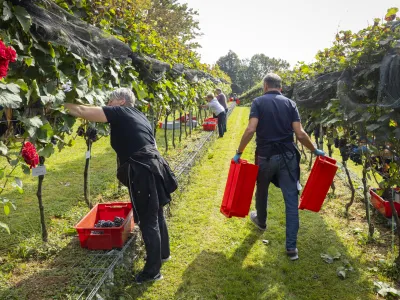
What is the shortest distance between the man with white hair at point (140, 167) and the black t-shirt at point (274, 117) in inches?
47.6

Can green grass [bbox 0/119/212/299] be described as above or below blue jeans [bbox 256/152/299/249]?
below

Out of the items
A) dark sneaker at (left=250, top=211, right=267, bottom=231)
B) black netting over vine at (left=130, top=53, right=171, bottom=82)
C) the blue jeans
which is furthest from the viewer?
black netting over vine at (left=130, top=53, right=171, bottom=82)

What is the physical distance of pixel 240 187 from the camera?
11.8ft

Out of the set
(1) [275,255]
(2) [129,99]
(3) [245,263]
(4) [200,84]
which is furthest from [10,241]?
(4) [200,84]

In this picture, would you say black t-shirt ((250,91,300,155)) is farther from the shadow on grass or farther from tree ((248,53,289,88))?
tree ((248,53,289,88))

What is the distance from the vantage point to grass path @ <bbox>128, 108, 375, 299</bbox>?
3.03 m

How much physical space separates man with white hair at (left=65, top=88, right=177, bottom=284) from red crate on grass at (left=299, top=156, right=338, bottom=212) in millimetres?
1633

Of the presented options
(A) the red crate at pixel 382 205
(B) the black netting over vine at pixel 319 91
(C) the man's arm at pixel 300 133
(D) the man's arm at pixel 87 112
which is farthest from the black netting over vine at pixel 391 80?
(D) the man's arm at pixel 87 112

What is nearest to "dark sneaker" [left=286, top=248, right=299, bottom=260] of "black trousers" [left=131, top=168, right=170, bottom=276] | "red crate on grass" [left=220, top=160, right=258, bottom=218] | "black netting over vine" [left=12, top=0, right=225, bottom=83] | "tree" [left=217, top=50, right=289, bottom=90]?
"red crate on grass" [left=220, top=160, right=258, bottom=218]

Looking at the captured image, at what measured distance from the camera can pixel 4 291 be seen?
111 inches

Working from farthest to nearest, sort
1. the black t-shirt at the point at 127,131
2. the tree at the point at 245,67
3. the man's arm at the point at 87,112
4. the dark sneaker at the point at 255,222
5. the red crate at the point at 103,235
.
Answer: the tree at the point at 245,67 < the dark sneaker at the point at 255,222 < the red crate at the point at 103,235 < the black t-shirt at the point at 127,131 < the man's arm at the point at 87,112

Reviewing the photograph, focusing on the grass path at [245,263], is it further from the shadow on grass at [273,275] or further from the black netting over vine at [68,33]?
the black netting over vine at [68,33]

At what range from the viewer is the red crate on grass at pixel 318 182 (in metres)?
3.60

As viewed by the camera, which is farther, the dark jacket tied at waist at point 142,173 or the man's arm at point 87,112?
the dark jacket tied at waist at point 142,173
